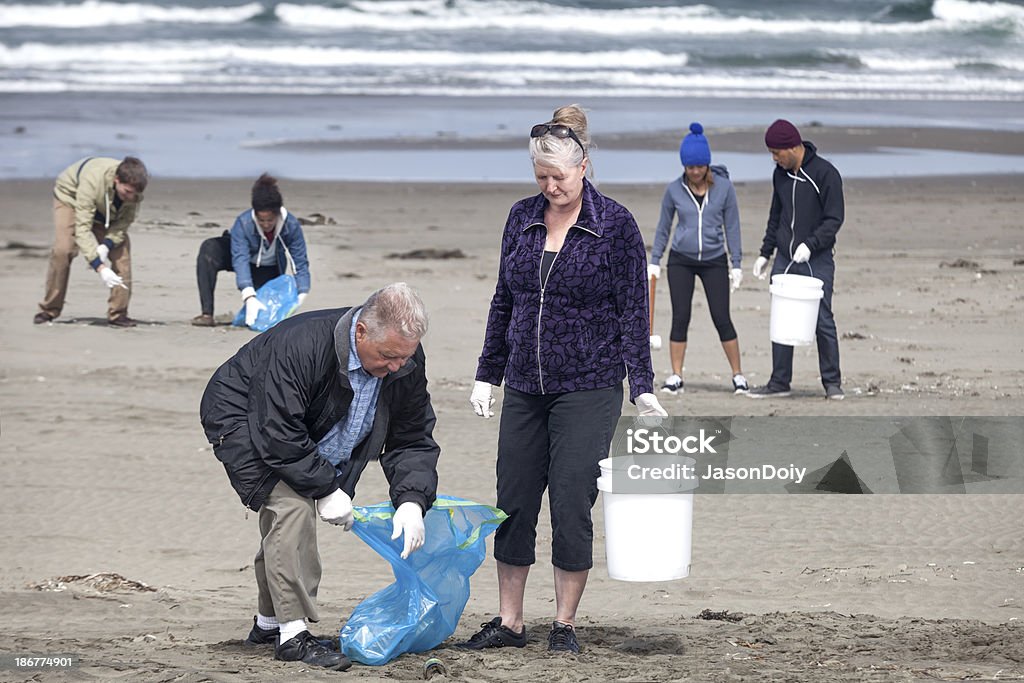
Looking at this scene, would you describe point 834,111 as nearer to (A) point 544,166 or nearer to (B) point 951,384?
(B) point 951,384

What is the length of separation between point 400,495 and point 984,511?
336 cm

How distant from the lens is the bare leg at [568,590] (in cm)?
470

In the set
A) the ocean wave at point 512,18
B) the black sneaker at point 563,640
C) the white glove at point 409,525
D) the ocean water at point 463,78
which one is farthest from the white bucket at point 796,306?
the ocean wave at point 512,18

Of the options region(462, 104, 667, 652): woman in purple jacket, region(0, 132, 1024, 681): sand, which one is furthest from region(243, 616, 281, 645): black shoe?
region(462, 104, 667, 652): woman in purple jacket

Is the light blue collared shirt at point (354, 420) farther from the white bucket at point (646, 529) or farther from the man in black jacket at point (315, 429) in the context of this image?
the white bucket at point (646, 529)

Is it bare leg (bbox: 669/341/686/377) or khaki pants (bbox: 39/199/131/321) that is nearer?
bare leg (bbox: 669/341/686/377)

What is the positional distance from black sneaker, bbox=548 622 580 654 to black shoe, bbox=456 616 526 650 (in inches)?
4.5

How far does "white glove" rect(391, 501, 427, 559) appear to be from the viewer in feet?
14.5

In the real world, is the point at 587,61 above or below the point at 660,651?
above

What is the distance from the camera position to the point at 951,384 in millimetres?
9047

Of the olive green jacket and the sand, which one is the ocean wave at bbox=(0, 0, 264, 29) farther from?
the olive green jacket

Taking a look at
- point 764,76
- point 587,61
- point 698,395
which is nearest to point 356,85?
point 587,61
